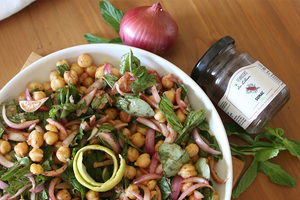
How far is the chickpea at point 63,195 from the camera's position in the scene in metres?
0.95

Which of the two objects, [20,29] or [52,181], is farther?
A: [20,29]

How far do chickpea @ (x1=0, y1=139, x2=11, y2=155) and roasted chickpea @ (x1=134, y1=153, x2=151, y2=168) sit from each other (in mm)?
568

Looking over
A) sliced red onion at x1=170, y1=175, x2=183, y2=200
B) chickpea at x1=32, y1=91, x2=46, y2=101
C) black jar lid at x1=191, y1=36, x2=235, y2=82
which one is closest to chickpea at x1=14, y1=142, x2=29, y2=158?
chickpea at x1=32, y1=91, x2=46, y2=101

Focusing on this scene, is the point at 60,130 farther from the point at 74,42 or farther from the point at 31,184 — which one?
the point at 74,42

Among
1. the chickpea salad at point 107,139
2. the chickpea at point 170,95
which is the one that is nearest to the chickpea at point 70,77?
the chickpea salad at point 107,139

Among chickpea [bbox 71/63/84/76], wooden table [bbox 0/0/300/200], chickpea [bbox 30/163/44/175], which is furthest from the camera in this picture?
wooden table [bbox 0/0/300/200]

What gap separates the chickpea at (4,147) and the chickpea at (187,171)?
0.76 metres

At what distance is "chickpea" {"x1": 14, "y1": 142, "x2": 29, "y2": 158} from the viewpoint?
0.97 metres

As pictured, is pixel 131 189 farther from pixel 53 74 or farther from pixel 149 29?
pixel 149 29

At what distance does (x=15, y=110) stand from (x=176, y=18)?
3.35 ft

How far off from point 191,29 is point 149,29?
331 millimetres

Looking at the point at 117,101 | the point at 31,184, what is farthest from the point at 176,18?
the point at 31,184

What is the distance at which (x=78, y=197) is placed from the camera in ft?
3.26

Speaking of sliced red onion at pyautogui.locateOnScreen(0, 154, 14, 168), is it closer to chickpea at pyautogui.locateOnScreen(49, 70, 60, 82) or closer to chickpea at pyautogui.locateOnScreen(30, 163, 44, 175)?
chickpea at pyautogui.locateOnScreen(30, 163, 44, 175)
